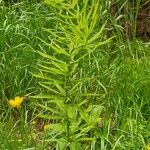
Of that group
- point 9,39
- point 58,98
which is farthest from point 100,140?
point 9,39

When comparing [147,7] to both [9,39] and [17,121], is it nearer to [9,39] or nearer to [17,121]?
[9,39]

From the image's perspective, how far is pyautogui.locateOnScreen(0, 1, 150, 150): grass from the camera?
10.5 feet

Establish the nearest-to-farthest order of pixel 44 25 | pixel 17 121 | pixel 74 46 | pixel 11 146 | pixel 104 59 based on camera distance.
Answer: pixel 74 46 → pixel 11 146 → pixel 17 121 → pixel 104 59 → pixel 44 25

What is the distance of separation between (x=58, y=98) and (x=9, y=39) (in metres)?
1.90

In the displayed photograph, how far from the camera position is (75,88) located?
10.1ft

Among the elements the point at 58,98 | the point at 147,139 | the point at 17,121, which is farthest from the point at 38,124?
the point at 58,98

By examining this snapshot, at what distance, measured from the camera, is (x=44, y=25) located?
14.7 feet

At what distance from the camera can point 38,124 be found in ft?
12.4

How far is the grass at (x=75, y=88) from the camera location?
321 centimetres

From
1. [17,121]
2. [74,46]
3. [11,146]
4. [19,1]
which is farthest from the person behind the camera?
[19,1]

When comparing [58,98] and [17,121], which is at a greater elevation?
[58,98]

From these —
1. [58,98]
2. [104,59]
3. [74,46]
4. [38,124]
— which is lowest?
[38,124]

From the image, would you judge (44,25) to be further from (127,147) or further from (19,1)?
(127,147)

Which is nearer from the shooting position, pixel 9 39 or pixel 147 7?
pixel 9 39
